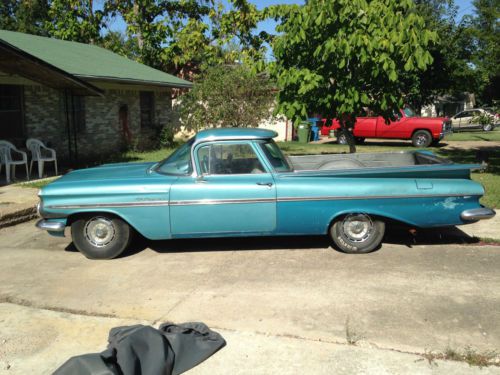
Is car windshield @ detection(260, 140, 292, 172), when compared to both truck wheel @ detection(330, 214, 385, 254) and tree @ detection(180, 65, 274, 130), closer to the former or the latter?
truck wheel @ detection(330, 214, 385, 254)

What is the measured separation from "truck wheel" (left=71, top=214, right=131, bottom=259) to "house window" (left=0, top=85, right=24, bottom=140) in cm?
866

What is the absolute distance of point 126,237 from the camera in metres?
5.77

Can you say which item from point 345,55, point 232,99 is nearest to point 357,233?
point 345,55

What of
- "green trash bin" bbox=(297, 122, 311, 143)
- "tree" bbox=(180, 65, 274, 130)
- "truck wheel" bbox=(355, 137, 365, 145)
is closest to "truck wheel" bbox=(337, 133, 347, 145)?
"truck wheel" bbox=(355, 137, 365, 145)

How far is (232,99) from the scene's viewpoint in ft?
56.2

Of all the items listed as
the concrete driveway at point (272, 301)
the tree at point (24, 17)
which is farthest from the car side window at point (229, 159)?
the tree at point (24, 17)

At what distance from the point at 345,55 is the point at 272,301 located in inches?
230

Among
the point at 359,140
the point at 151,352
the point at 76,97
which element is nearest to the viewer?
the point at 151,352

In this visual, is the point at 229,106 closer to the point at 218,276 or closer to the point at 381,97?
the point at 381,97

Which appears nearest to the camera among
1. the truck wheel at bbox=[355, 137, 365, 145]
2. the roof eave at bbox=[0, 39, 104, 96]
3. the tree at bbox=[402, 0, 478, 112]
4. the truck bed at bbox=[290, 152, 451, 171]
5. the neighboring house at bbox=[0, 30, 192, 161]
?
the truck bed at bbox=[290, 152, 451, 171]

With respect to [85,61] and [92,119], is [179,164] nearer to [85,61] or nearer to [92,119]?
[92,119]

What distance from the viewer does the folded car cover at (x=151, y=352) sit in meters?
3.16

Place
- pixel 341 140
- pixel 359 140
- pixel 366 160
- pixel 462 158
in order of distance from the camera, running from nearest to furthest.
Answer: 1. pixel 366 160
2. pixel 462 158
3. pixel 341 140
4. pixel 359 140

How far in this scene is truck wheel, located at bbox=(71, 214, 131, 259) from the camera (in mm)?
5746
